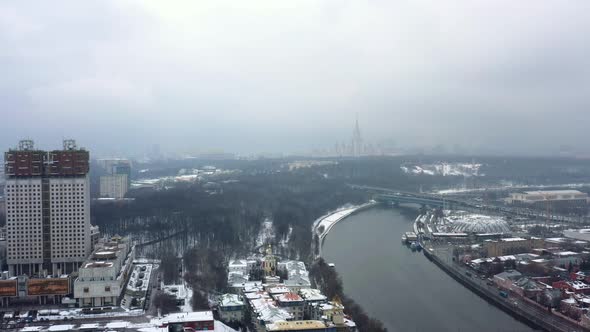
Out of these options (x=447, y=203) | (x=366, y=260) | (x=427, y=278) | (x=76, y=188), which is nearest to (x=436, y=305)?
(x=427, y=278)

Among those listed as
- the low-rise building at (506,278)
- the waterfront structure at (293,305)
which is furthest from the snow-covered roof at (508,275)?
the waterfront structure at (293,305)

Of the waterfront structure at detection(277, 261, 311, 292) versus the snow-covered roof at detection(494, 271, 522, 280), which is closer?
the waterfront structure at detection(277, 261, 311, 292)

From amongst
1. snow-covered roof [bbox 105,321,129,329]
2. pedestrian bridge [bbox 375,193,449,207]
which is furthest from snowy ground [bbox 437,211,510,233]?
snow-covered roof [bbox 105,321,129,329]

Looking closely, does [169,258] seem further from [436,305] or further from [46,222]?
[436,305]

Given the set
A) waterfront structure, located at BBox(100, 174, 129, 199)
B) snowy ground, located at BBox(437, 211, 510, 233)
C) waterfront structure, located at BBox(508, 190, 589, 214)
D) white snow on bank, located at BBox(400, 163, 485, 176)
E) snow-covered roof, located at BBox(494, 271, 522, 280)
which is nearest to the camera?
snow-covered roof, located at BBox(494, 271, 522, 280)

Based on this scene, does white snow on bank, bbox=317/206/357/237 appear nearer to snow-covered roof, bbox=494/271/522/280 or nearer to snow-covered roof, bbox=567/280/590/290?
snow-covered roof, bbox=494/271/522/280

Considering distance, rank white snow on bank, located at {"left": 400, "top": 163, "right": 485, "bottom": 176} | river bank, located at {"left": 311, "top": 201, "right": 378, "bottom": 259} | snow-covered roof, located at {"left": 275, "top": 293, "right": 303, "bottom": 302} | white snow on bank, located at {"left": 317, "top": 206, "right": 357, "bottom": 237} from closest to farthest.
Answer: snow-covered roof, located at {"left": 275, "top": 293, "right": 303, "bottom": 302}, river bank, located at {"left": 311, "top": 201, "right": 378, "bottom": 259}, white snow on bank, located at {"left": 317, "top": 206, "right": 357, "bottom": 237}, white snow on bank, located at {"left": 400, "top": 163, "right": 485, "bottom": 176}
